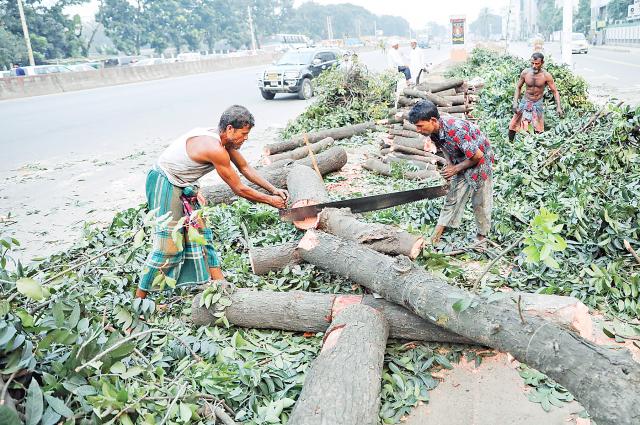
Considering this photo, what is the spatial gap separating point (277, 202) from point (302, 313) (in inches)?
44.0

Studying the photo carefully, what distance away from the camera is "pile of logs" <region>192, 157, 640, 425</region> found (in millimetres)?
2359

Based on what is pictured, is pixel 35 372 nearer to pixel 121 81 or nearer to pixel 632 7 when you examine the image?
pixel 121 81

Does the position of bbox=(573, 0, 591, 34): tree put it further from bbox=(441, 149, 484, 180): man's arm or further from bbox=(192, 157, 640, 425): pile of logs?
bbox=(192, 157, 640, 425): pile of logs

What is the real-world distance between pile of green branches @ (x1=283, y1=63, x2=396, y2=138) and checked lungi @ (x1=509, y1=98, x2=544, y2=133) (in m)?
3.88

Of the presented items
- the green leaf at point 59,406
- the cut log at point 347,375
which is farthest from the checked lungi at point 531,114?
the green leaf at point 59,406

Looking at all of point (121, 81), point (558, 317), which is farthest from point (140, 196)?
point (121, 81)

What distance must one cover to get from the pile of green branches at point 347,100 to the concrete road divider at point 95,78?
14.2m

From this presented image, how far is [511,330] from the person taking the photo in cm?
278

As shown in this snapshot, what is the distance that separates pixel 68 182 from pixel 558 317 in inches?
317

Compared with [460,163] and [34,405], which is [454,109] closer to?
[460,163]

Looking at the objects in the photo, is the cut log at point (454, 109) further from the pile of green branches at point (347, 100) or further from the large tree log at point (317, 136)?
the pile of green branches at point (347, 100)

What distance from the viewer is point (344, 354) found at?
116 inches

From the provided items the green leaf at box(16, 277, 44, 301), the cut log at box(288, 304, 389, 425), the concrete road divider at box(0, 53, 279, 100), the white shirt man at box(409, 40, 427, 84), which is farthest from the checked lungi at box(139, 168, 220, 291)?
the concrete road divider at box(0, 53, 279, 100)

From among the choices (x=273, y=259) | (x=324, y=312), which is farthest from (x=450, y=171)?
(x=324, y=312)
